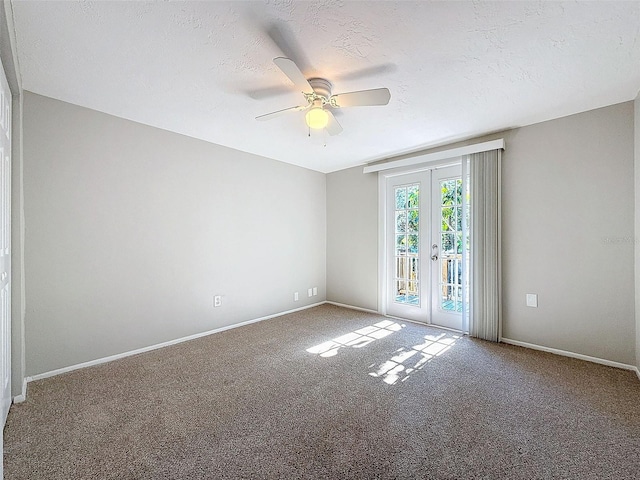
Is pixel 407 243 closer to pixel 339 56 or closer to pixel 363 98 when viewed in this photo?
pixel 363 98

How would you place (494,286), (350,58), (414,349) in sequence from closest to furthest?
(350,58), (414,349), (494,286)

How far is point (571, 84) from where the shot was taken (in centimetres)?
225

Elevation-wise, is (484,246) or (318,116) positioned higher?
(318,116)

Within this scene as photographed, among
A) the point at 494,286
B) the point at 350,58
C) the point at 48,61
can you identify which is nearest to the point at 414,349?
the point at 494,286

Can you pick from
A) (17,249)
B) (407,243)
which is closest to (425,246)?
(407,243)

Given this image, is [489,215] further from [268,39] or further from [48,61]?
[48,61]

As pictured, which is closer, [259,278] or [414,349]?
[414,349]

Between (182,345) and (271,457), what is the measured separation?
6.72 ft

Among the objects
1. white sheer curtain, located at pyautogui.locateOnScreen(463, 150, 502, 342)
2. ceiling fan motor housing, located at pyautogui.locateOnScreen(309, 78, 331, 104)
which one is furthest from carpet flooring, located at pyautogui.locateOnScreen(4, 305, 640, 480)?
ceiling fan motor housing, located at pyautogui.locateOnScreen(309, 78, 331, 104)

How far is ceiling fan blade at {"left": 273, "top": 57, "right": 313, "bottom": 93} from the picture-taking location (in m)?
1.67

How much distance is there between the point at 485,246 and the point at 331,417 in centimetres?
252

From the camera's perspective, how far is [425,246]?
12.8ft

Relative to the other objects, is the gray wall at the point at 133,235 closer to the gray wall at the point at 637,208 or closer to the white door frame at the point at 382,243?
the white door frame at the point at 382,243

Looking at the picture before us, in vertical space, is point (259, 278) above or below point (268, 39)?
below
